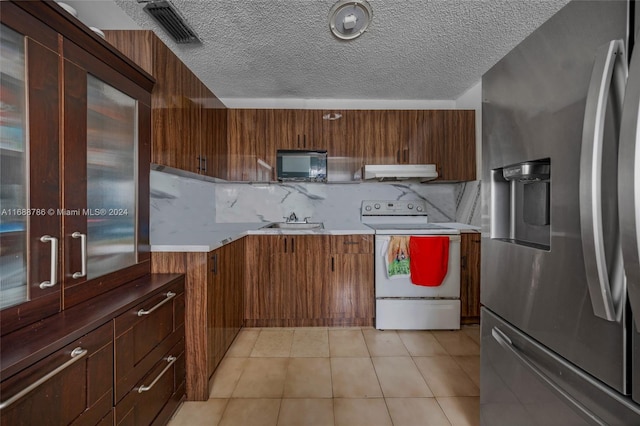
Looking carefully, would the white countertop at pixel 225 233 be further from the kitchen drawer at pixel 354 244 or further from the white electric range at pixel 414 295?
the white electric range at pixel 414 295

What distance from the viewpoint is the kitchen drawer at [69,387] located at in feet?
2.39

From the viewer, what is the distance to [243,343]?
240 cm

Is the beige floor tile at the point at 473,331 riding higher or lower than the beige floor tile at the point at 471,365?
higher

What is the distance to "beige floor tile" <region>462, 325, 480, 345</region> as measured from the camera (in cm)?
250

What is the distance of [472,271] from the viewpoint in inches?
107

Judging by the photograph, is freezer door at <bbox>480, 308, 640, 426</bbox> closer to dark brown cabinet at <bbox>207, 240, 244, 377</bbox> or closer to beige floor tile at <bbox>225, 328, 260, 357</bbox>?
dark brown cabinet at <bbox>207, 240, 244, 377</bbox>

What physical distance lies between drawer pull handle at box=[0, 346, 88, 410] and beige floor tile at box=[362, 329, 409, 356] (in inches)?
73.4

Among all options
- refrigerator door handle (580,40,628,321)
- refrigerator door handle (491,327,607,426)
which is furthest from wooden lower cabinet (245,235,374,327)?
refrigerator door handle (580,40,628,321)

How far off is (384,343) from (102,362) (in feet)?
6.47

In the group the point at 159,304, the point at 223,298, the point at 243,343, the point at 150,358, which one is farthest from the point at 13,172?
the point at 243,343

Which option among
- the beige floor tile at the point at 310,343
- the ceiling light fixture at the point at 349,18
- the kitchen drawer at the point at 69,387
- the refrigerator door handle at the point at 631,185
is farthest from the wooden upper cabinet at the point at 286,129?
the refrigerator door handle at the point at 631,185

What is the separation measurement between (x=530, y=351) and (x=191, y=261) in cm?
162

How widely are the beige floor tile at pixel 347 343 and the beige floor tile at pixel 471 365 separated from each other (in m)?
0.67

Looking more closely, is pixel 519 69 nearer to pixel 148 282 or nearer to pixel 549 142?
pixel 549 142
